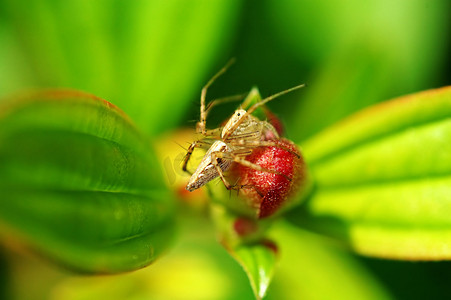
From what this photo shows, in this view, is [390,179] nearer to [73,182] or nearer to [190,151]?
[190,151]

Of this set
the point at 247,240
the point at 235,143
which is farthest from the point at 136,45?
the point at 247,240

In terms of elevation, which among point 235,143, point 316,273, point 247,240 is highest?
point 235,143

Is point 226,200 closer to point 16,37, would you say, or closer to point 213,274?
point 213,274

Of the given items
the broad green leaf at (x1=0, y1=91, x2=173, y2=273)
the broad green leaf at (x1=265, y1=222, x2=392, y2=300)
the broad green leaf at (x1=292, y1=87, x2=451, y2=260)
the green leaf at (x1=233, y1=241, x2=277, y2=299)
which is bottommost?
the broad green leaf at (x1=265, y1=222, x2=392, y2=300)

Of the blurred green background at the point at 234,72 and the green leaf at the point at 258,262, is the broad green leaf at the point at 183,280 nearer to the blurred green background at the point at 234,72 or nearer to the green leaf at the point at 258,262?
the blurred green background at the point at 234,72

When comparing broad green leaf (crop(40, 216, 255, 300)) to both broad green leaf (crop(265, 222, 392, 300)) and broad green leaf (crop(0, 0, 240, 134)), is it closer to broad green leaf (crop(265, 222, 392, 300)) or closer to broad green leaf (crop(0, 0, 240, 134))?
broad green leaf (crop(265, 222, 392, 300))

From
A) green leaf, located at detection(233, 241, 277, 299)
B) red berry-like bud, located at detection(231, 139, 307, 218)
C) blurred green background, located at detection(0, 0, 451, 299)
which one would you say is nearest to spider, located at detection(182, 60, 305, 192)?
red berry-like bud, located at detection(231, 139, 307, 218)
